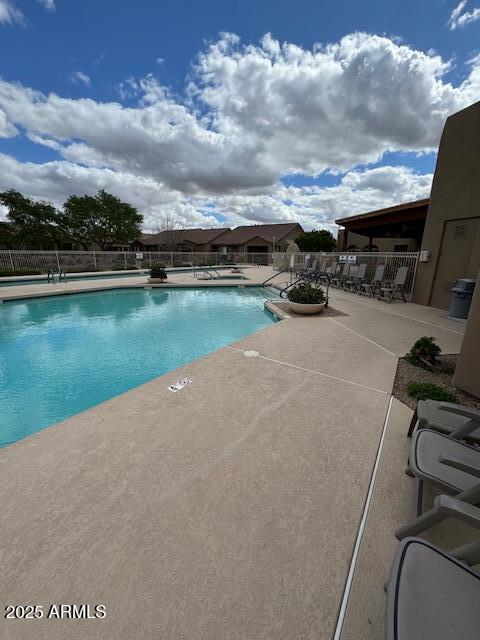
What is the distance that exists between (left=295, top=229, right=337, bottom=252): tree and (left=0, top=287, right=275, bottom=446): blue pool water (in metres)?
19.5

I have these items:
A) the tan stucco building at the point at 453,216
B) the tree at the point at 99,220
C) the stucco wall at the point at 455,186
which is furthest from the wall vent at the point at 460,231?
the tree at the point at 99,220

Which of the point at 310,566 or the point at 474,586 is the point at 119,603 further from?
the point at 474,586

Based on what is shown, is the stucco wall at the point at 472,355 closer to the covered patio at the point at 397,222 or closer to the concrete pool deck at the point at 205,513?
the concrete pool deck at the point at 205,513

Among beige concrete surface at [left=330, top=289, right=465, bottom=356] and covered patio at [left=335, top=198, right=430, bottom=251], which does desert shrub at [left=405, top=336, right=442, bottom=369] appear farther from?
covered patio at [left=335, top=198, right=430, bottom=251]

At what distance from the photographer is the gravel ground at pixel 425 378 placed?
2.98 m

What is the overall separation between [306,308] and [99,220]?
3119 centimetres

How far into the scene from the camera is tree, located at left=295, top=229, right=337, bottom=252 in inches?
1121

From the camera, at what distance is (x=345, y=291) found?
39.8ft

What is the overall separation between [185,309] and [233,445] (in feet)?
25.8

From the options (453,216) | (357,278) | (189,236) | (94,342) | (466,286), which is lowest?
(94,342)

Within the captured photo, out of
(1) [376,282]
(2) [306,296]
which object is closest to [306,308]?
(2) [306,296]

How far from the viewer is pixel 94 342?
253 inches

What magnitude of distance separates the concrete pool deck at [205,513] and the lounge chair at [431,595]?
0.43 m

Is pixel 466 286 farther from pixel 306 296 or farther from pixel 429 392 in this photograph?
pixel 429 392
